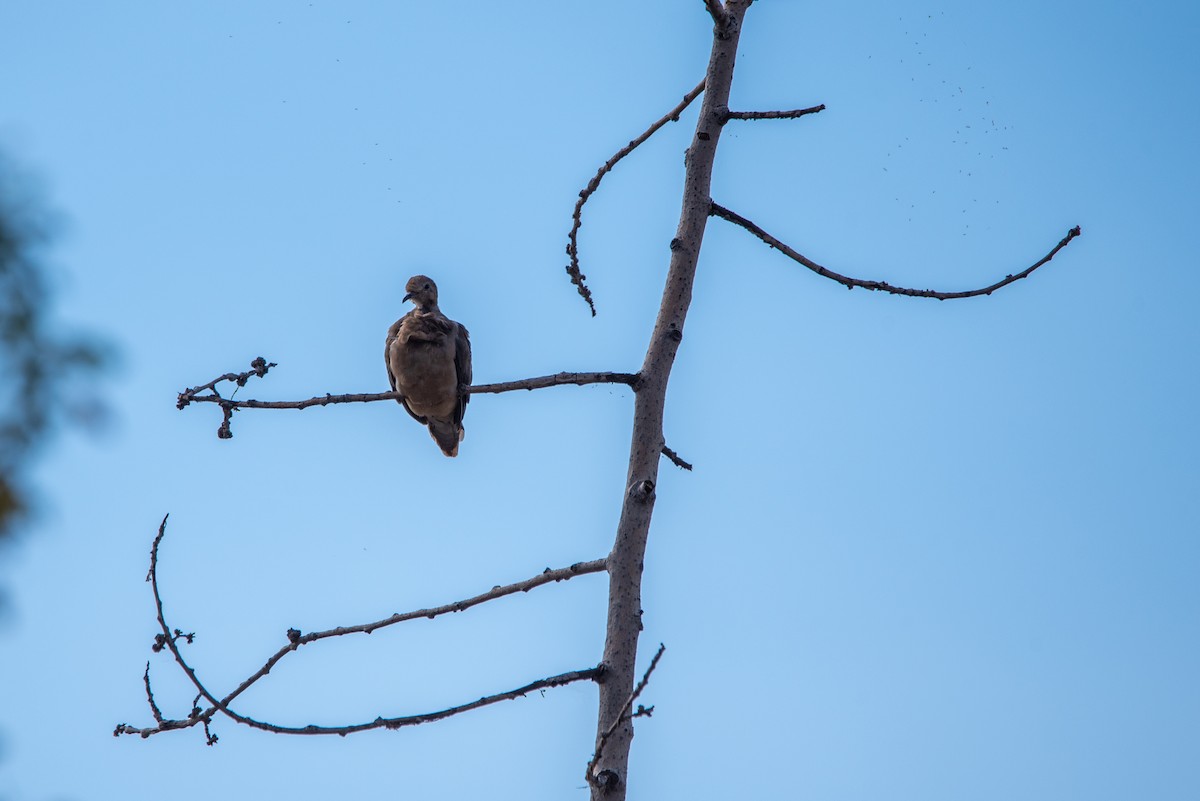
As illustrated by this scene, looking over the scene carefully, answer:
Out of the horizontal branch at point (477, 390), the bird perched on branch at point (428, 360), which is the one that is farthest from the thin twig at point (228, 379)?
the bird perched on branch at point (428, 360)

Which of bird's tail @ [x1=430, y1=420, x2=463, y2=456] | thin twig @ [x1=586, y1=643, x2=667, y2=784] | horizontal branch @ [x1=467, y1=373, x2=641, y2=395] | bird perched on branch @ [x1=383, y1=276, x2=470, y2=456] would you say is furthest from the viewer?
bird's tail @ [x1=430, y1=420, x2=463, y2=456]

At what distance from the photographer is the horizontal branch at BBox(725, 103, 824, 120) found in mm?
3848

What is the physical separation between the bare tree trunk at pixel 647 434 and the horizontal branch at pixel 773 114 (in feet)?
0.11

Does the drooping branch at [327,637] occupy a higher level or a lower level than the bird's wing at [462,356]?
lower

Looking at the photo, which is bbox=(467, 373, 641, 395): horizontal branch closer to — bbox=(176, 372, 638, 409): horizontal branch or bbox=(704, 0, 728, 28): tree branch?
bbox=(176, 372, 638, 409): horizontal branch

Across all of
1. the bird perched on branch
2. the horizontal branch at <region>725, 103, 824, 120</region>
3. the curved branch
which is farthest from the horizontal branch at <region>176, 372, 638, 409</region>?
the bird perched on branch

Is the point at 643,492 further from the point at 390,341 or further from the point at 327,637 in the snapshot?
the point at 390,341

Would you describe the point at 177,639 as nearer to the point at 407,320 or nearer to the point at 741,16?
the point at 741,16

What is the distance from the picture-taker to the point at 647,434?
3.58 meters

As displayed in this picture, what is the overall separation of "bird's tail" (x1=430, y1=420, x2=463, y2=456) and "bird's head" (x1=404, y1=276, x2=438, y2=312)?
0.72m

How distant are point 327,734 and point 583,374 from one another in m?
1.12

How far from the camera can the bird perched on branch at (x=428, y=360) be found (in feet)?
24.9

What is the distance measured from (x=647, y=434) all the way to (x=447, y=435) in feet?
15.9

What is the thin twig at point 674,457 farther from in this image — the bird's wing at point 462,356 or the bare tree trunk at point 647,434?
the bird's wing at point 462,356
